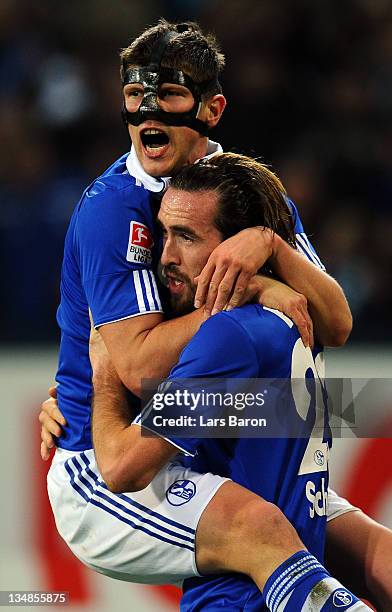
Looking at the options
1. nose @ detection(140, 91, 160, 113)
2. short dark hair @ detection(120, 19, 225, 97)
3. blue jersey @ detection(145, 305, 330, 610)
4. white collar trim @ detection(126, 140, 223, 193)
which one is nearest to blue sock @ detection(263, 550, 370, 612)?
blue jersey @ detection(145, 305, 330, 610)

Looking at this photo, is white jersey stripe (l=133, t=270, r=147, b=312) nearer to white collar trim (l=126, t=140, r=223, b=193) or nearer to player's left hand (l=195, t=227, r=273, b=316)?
player's left hand (l=195, t=227, r=273, b=316)

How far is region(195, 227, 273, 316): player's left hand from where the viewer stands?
9.84 feet

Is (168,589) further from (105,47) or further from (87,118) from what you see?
(105,47)

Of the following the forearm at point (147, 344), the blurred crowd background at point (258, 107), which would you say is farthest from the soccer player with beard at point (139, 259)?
the blurred crowd background at point (258, 107)

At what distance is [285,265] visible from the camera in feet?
10.4

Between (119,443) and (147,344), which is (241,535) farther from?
(147,344)

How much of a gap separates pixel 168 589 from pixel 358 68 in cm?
403

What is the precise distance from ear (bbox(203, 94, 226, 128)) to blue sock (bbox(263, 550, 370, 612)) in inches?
57.3

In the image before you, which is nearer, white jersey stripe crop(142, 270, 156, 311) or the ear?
white jersey stripe crop(142, 270, 156, 311)

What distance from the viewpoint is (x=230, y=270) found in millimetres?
2986

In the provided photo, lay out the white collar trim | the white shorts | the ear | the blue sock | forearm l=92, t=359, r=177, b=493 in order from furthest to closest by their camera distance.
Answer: the ear, the white collar trim, the white shorts, forearm l=92, t=359, r=177, b=493, the blue sock

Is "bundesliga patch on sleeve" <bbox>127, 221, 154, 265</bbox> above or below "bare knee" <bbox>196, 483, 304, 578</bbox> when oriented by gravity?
above

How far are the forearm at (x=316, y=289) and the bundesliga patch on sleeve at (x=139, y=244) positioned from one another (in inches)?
14.2

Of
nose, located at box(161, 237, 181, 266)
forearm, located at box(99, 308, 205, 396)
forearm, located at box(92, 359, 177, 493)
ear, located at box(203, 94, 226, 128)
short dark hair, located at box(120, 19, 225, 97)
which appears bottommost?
forearm, located at box(92, 359, 177, 493)
